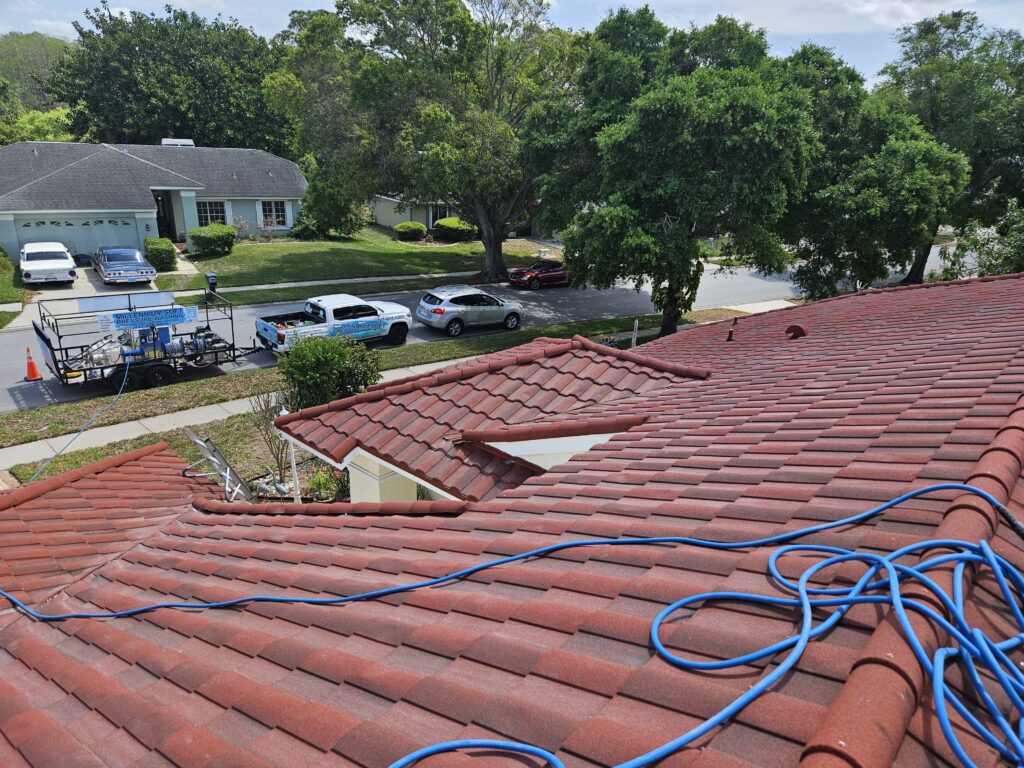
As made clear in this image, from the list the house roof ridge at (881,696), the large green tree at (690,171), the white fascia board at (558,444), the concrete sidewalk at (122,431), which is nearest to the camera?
the house roof ridge at (881,696)

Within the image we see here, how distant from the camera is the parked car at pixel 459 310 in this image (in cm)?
2383

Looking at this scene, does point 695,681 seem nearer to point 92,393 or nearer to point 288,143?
point 92,393

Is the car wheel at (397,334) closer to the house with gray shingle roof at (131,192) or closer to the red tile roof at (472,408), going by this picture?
the red tile roof at (472,408)

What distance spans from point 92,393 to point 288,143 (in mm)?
39243

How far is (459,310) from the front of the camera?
944 inches

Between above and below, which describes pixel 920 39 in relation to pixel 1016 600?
above

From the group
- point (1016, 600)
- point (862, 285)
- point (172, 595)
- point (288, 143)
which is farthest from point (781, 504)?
point (288, 143)

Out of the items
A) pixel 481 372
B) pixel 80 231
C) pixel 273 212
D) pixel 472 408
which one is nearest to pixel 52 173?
pixel 80 231

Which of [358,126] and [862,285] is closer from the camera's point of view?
[862,285]

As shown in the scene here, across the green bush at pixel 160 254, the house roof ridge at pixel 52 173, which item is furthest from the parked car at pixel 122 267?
the house roof ridge at pixel 52 173

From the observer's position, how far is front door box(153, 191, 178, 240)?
3872 cm

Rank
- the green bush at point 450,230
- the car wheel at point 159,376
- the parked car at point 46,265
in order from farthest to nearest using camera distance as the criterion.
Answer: the green bush at point 450,230, the parked car at point 46,265, the car wheel at point 159,376

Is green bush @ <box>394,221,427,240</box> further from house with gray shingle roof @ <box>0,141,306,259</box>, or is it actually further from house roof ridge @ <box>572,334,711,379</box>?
house roof ridge @ <box>572,334,711,379</box>

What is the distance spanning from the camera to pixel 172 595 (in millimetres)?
4301
